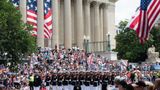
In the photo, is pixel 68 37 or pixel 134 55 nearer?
pixel 68 37

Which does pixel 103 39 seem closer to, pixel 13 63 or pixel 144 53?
pixel 144 53

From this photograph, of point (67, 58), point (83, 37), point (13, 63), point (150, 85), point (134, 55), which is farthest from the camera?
point (134, 55)

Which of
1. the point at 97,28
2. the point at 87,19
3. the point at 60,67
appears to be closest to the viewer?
the point at 60,67

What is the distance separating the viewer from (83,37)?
8781 cm

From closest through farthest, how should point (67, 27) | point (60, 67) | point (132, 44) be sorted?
1. point (60, 67)
2. point (67, 27)
3. point (132, 44)

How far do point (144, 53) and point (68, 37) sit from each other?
63.2ft

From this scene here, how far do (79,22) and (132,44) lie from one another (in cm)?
1505

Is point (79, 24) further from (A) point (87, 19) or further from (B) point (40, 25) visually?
(B) point (40, 25)

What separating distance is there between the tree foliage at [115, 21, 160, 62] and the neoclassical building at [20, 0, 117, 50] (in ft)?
9.61

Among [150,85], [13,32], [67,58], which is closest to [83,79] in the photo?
[13,32]

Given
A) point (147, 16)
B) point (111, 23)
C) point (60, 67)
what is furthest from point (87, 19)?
point (147, 16)

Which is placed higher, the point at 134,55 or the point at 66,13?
the point at 66,13

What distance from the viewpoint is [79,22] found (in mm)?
86625

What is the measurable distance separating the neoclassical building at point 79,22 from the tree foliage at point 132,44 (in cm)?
293
